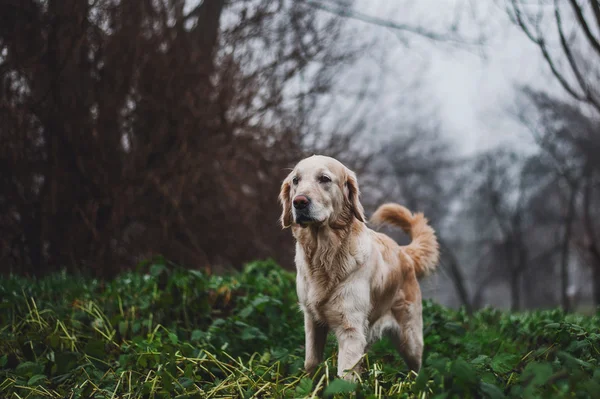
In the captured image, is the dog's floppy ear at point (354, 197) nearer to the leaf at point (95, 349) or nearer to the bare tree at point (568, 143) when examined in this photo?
the leaf at point (95, 349)

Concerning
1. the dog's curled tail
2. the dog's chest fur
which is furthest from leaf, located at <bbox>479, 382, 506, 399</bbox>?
the dog's curled tail

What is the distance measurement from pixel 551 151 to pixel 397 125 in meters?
7.89

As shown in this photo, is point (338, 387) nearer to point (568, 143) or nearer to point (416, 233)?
point (416, 233)

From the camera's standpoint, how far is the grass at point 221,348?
2.54m

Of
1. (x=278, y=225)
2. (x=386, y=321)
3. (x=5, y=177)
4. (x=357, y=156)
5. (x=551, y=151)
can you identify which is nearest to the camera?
(x=386, y=321)

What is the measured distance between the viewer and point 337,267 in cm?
341

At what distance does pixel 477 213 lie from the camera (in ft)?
112

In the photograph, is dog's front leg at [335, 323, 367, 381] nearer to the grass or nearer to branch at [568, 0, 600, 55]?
the grass

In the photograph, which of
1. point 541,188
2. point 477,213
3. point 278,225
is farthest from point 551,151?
point 278,225

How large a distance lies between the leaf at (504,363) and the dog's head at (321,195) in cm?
115

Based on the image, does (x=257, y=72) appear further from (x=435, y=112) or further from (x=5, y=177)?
(x=435, y=112)

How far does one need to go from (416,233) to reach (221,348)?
1.90 metres

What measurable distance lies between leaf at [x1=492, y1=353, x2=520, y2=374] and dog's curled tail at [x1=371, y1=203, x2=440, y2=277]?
1.28 m

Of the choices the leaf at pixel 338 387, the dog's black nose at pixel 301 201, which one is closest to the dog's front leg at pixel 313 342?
the dog's black nose at pixel 301 201
